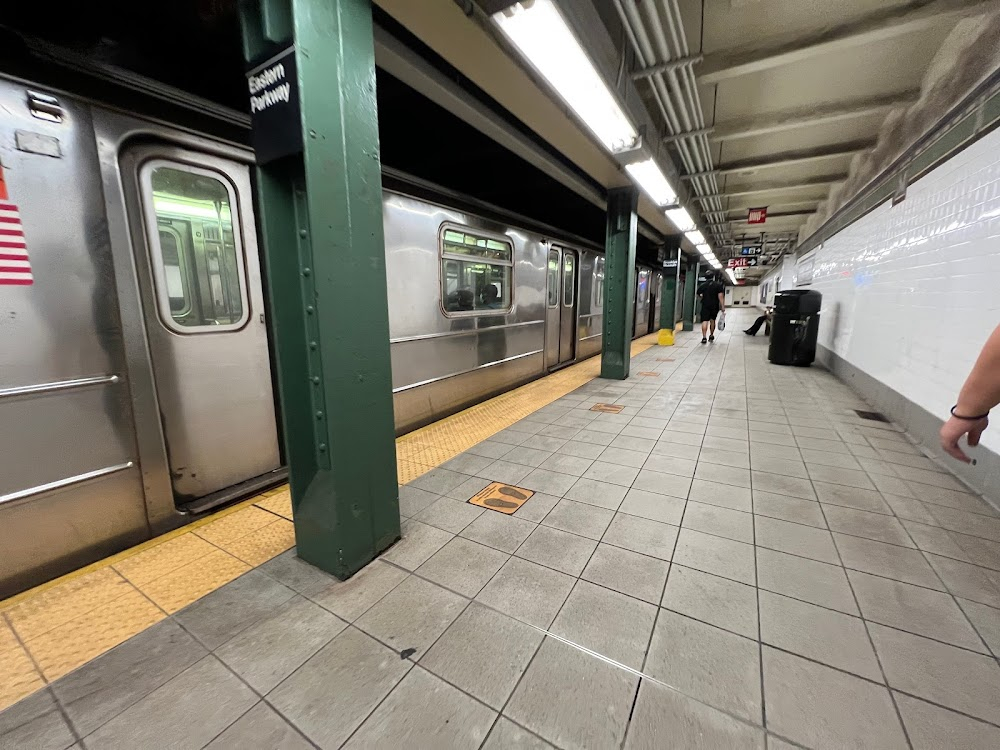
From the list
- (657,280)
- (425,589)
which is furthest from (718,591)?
(657,280)

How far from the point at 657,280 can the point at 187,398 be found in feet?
47.6

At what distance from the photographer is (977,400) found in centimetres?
116

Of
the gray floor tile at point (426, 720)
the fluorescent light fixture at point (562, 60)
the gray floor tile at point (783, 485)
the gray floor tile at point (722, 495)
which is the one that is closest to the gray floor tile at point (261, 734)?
the gray floor tile at point (426, 720)

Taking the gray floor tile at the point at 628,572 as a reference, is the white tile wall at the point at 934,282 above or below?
above

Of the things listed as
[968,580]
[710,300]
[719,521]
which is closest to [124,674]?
[719,521]

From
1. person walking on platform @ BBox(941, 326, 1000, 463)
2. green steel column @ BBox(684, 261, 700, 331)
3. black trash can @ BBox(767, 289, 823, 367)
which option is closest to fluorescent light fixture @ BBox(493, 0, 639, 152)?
person walking on platform @ BBox(941, 326, 1000, 463)

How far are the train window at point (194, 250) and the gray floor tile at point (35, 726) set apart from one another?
1743mm

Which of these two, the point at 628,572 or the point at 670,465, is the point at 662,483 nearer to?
the point at 670,465

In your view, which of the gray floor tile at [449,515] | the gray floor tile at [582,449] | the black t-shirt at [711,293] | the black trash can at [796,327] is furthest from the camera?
the black t-shirt at [711,293]

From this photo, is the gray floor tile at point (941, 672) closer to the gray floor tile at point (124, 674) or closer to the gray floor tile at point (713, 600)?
the gray floor tile at point (713, 600)

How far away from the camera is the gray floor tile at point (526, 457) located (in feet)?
10.4

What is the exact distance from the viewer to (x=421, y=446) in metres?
3.64

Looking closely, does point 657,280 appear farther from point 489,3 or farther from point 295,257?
point 295,257

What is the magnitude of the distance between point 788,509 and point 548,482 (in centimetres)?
153
